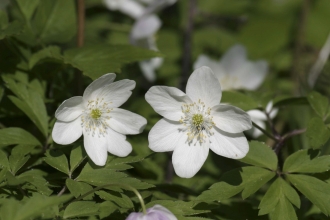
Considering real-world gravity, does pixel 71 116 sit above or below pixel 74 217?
above

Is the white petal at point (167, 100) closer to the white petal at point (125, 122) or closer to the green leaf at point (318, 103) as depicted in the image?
the white petal at point (125, 122)

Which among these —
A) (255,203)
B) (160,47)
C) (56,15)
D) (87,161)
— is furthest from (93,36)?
(255,203)

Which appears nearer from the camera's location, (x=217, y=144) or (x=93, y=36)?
(x=217, y=144)

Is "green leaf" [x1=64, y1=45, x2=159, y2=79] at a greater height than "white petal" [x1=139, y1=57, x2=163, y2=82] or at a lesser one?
greater

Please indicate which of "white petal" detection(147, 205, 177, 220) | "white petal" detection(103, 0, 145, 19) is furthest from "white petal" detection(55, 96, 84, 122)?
"white petal" detection(103, 0, 145, 19)

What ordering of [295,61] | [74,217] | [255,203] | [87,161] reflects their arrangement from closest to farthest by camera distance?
[74,217] → [87,161] → [255,203] → [295,61]

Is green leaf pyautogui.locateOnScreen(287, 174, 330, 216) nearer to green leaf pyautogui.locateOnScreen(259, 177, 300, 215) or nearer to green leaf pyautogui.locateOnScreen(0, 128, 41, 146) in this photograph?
green leaf pyautogui.locateOnScreen(259, 177, 300, 215)

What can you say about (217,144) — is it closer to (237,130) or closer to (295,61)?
(237,130)
